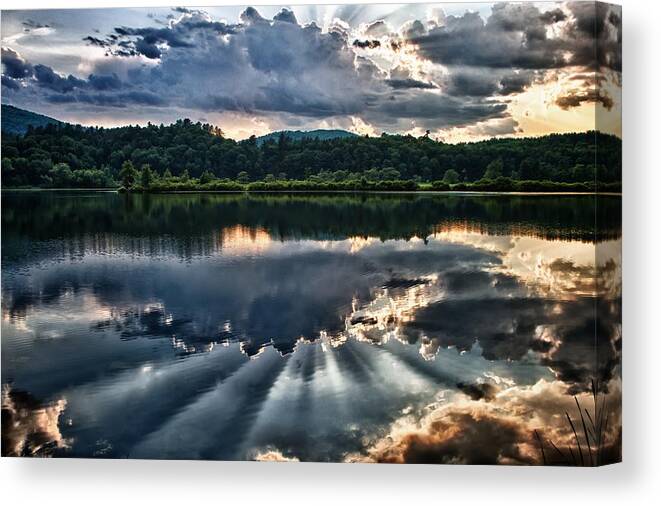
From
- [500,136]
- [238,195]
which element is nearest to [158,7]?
[238,195]

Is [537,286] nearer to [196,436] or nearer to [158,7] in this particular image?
[196,436]

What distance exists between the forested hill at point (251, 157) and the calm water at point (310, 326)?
25 centimetres

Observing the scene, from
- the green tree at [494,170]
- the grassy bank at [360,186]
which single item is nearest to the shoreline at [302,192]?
the grassy bank at [360,186]

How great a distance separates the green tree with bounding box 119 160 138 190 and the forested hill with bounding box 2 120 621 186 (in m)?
0.06

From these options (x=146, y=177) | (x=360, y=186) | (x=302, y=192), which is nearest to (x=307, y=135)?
(x=302, y=192)

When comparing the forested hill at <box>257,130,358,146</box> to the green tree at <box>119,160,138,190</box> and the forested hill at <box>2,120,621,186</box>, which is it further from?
the green tree at <box>119,160,138,190</box>

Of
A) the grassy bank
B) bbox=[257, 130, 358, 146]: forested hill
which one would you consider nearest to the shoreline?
the grassy bank

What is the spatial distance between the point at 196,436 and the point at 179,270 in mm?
1552

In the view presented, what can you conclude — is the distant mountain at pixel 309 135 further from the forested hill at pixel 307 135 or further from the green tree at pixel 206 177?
the green tree at pixel 206 177

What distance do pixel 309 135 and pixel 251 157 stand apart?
2.09 feet

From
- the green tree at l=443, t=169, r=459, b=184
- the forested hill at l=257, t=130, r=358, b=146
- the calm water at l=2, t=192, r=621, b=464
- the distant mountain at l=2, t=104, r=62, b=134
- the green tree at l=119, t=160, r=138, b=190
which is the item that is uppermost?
the distant mountain at l=2, t=104, r=62, b=134

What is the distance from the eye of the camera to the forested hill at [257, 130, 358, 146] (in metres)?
7.79

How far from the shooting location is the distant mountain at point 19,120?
7.96 m

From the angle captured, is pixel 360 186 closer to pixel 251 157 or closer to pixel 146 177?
pixel 251 157
